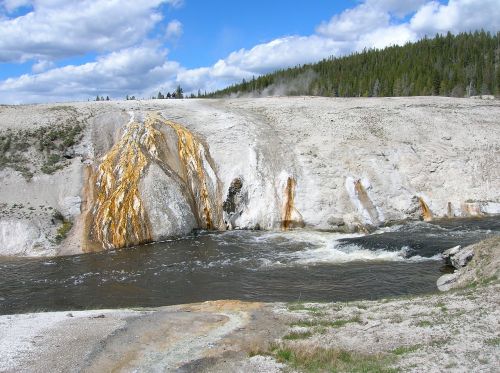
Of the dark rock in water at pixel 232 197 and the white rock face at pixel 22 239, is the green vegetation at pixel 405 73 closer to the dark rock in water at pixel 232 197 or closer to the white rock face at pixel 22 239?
the dark rock in water at pixel 232 197

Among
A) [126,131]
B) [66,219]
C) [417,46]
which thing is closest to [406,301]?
[66,219]

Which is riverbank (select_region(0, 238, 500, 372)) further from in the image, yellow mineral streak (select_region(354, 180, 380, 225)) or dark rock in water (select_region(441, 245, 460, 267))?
yellow mineral streak (select_region(354, 180, 380, 225))

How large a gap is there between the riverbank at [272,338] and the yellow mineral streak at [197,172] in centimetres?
1433

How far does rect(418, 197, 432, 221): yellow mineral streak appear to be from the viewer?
92.3 feet

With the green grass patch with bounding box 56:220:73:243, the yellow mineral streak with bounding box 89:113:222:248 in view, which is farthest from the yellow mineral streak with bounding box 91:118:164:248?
the green grass patch with bounding box 56:220:73:243

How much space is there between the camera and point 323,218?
26.9 meters

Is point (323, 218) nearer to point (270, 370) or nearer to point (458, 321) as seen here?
point (458, 321)

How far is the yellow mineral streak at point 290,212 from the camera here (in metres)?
26.8

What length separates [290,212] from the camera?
89.3 feet

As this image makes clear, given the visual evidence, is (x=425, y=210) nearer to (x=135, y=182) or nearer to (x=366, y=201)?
(x=366, y=201)

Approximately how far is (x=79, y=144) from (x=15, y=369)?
76.5ft

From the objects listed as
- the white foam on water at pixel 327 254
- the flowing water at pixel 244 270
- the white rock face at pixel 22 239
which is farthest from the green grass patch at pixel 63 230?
the white foam on water at pixel 327 254

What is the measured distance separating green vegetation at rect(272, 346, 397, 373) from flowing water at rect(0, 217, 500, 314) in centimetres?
659

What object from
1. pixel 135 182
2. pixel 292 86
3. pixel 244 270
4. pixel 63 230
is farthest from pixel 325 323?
pixel 292 86
